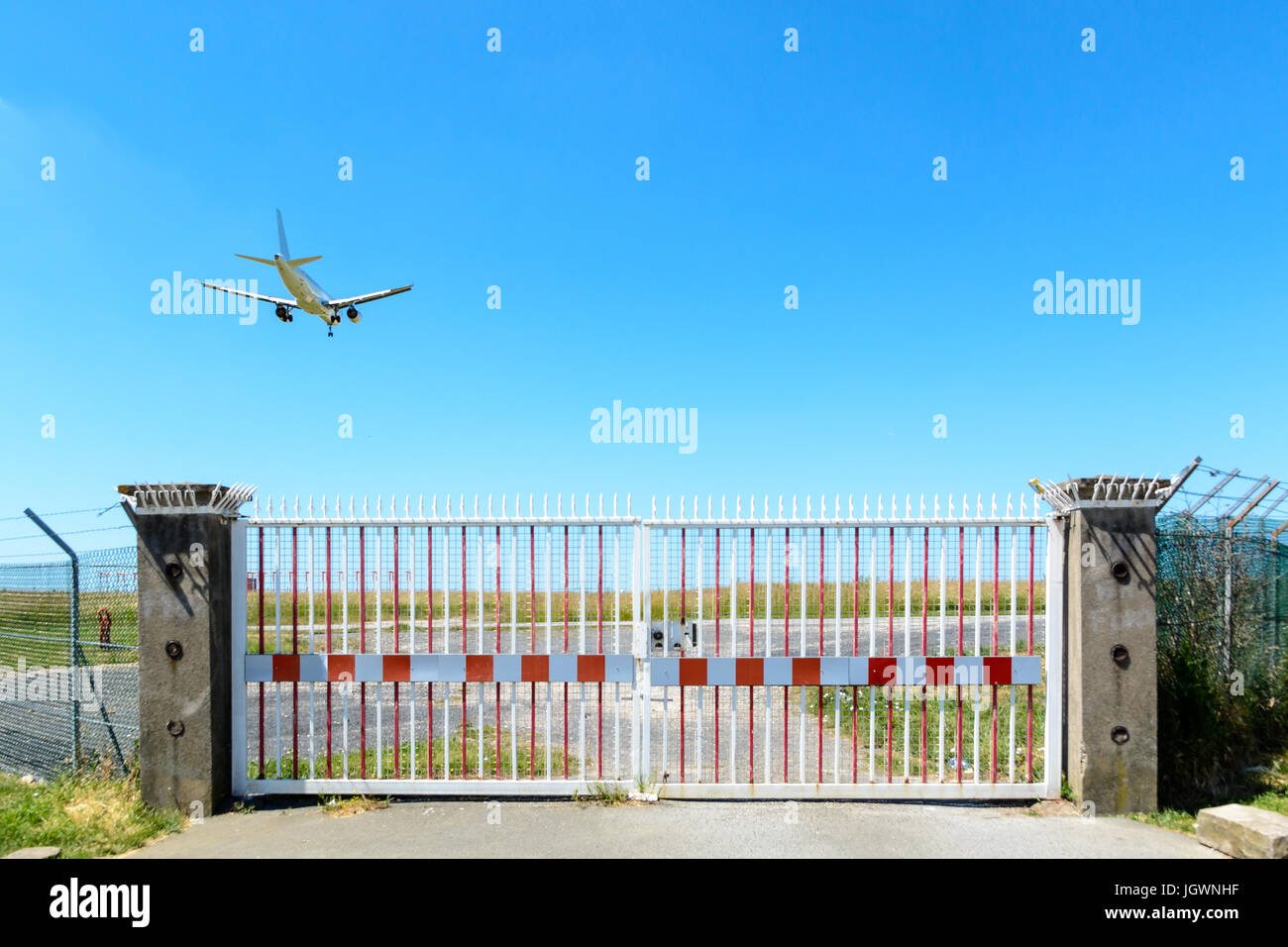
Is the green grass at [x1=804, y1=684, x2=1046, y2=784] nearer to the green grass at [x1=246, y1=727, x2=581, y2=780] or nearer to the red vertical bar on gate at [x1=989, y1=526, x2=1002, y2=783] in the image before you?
the red vertical bar on gate at [x1=989, y1=526, x2=1002, y2=783]

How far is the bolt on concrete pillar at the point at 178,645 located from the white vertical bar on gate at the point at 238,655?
15 centimetres

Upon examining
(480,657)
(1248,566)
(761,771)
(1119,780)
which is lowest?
(761,771)

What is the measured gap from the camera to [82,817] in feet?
19.5

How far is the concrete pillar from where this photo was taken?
6.13 m

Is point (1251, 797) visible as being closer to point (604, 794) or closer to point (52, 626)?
point (604, 794)

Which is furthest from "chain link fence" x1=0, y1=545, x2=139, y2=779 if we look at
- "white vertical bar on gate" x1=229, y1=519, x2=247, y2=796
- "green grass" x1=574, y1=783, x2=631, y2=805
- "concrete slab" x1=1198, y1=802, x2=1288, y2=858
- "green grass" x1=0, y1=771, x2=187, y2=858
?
"concrete slab" x1=1198, y1=802, x2=1288, y2=858

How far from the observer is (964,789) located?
6281mm

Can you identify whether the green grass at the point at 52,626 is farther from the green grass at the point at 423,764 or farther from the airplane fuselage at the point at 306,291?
the airplane fuselage at the point at 306,291

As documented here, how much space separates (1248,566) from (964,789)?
12.4 feet

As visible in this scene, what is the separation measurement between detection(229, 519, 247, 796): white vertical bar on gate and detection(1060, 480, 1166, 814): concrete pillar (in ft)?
22.1

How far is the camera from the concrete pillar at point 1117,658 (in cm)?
613

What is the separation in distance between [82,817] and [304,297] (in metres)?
11.4
